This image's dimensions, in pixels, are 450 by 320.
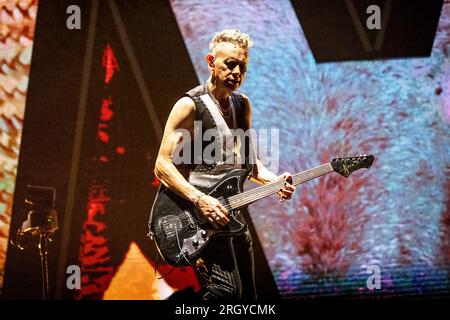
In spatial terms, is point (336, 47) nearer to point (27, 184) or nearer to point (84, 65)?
point (84, 65)

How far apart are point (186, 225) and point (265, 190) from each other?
0.51m

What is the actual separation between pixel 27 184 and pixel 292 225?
6.62ft

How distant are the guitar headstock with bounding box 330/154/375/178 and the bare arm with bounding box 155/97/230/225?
78 centimetres

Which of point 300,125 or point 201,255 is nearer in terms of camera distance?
point 201,255

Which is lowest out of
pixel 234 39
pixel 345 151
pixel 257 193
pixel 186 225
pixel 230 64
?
pixel 186 225

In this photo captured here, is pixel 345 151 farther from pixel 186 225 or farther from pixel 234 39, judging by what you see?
pixel 186 225

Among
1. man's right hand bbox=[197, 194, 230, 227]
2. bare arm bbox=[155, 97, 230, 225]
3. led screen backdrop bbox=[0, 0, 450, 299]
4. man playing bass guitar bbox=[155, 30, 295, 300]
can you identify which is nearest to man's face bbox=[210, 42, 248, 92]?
man playing bass guitar bbox=[155, 30, 295, 300]

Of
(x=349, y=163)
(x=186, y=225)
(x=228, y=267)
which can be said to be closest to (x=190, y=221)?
(x=186, y=225)

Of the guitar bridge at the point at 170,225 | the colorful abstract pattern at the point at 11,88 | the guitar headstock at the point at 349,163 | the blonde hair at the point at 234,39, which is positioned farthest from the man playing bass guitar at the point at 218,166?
the colorful abstract pattern at the point at 11,88

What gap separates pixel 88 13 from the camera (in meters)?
4.52

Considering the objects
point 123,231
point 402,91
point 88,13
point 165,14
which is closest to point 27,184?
point 123,231

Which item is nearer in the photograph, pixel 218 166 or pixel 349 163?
pixel 218 166

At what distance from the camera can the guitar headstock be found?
357 centimetres

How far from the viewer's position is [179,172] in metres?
3.41
